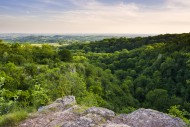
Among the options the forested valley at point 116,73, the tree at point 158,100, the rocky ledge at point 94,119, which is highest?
the rocky ledge at point 94,119

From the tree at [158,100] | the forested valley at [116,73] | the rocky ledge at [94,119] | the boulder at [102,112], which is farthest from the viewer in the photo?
the tree at [158,100]

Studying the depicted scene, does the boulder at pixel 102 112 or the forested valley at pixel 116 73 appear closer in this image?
the boulder at pixel 102 112

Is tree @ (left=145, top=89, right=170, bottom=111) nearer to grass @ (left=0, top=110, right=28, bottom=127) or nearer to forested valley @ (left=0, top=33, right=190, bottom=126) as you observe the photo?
forested valley @ (left=0, top=33, right=190, bottom=126)

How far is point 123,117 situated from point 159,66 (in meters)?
65.9

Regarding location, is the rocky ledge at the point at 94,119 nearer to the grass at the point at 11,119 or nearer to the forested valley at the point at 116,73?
the grass at the point at 11,119

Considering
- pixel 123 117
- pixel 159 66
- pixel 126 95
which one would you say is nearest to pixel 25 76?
pixel 123 117

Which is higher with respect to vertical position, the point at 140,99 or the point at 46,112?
the point at 46,112

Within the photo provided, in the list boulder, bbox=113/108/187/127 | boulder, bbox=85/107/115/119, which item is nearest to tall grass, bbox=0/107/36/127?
boulder, bbox=85/107/115/119

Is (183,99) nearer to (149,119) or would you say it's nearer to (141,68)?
(141,68)

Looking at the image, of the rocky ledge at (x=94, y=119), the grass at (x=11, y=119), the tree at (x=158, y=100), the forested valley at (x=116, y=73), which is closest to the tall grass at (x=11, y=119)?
the grass at (x=11, y=119)

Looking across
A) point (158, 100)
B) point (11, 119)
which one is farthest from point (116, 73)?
point (11, 119)

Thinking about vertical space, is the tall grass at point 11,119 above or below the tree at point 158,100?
above

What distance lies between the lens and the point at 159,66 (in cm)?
7388

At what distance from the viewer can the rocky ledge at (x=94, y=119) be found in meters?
9.72
